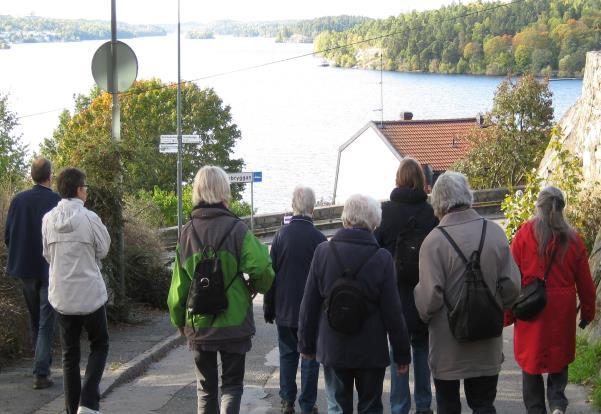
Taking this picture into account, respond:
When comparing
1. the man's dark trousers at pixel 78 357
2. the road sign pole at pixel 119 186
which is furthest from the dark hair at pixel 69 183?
the road sign pole at pixel 119 186

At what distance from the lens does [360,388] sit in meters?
5.28

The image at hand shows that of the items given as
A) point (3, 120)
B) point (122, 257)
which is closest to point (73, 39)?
point (3, 120)

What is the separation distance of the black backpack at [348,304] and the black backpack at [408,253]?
3.81 feet

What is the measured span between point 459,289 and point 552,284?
3.75 ft

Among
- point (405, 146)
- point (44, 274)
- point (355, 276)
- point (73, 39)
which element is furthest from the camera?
point (73, 39)

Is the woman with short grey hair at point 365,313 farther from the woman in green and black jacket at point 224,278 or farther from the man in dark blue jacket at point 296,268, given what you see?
the man in dark blue jacket at point 296,268

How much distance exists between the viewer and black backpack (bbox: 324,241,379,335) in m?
5.08

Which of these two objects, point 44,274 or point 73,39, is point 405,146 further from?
point 44,274

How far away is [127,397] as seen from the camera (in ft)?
24.6

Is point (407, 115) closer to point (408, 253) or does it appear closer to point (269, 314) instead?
point (269, 314)

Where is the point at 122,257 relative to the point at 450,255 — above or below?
below

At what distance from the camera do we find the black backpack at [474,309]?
5051 mm

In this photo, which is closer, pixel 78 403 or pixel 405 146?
pixel 78 403

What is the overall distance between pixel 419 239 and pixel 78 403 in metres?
2.47
